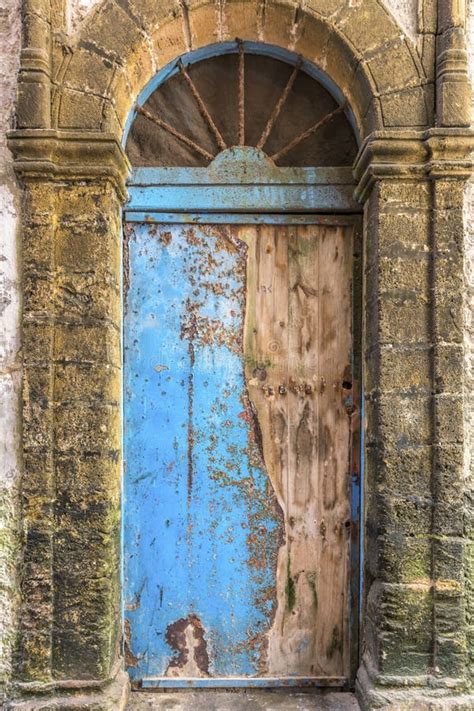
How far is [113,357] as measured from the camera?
9.14ft

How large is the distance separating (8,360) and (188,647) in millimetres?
1739

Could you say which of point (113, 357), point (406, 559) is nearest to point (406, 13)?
point (113, 357)

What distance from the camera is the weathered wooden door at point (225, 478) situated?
10.00ft

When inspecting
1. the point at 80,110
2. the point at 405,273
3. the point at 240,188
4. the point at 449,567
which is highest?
the point at 80,110

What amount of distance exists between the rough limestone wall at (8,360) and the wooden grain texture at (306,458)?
3.71 feet

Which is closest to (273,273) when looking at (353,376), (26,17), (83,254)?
(353,376)

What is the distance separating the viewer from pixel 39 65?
2.65 m

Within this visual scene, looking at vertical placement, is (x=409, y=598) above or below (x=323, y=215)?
below

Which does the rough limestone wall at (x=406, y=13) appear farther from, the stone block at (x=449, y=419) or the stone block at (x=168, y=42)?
the stone block at (x=449, y=419)

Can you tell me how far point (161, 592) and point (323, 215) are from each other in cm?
214

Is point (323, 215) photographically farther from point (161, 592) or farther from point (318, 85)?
point (161, 592)

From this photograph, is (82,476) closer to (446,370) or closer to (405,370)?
(405,370)

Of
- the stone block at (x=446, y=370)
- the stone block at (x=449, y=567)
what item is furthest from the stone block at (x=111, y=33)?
the stone block at (x=449, y=567)

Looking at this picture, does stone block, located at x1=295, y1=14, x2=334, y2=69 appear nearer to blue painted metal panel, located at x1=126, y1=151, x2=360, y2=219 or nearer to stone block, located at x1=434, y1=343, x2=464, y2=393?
blue painted metal panel, located at x1=126, y1=151, x2=360, y2=219
